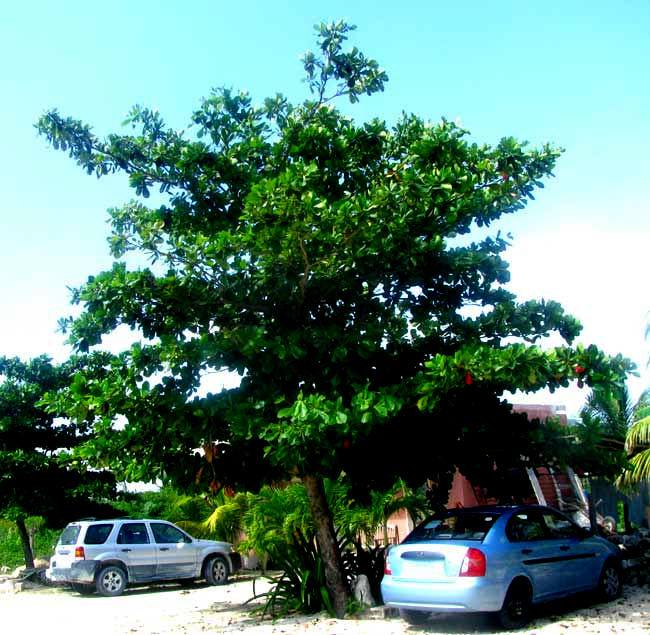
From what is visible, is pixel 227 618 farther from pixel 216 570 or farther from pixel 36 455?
pixel 36 455

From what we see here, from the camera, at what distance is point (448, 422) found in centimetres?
1103

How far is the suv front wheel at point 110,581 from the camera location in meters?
17.2

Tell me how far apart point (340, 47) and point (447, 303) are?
13.4ft

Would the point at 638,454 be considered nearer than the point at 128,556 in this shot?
No

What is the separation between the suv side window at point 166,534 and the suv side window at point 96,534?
1228 mm

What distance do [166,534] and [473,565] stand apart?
11.4 m

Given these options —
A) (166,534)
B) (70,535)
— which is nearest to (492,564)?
(166,534)

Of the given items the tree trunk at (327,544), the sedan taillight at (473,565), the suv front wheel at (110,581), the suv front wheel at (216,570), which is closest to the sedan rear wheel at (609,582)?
the sedan taillight at (473,565)

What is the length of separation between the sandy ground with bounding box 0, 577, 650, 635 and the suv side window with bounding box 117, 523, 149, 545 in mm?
1252

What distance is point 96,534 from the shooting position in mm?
17734

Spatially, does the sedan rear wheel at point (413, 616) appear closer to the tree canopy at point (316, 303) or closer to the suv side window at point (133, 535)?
the tree canopy at point (316, 303)

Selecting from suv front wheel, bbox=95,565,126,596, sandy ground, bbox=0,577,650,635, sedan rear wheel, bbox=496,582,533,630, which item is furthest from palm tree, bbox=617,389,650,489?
suv front wheel, bbox=95,565,126,596

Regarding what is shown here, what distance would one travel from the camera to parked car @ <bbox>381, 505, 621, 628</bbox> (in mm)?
9273

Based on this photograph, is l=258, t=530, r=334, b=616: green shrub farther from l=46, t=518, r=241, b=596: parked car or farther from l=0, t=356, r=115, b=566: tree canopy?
l=0, t=356, r=115, b=566: tree canopy
